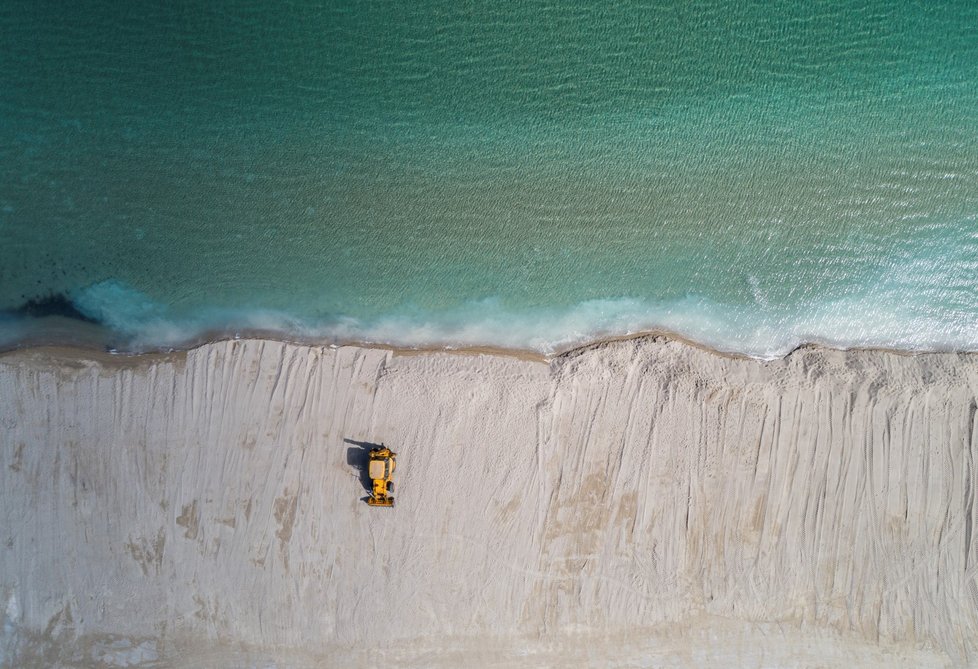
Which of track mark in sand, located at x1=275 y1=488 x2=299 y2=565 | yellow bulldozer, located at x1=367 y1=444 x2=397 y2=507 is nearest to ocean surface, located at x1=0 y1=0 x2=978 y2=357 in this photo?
yellow bulldozer, located at x1=367 y1=444 x2=397 y2=507

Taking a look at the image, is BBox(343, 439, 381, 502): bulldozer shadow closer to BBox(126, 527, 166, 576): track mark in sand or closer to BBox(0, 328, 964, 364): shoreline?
BBox(0, 328, 964, 364): shoreline

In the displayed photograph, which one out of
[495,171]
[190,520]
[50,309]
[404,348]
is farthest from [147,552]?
[495,171]

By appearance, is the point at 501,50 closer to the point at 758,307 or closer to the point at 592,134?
the point at 592,134

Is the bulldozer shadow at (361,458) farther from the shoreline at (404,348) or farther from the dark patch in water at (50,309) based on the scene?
the dark patch in water at (50,309)

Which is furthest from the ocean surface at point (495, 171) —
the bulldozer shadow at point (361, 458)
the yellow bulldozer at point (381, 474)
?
the yellow bulldozer at point (381, 474)

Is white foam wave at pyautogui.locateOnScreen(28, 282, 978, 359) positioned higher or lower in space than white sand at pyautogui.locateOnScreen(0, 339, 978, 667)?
higher

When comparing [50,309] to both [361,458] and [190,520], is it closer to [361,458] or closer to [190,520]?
[190,520]

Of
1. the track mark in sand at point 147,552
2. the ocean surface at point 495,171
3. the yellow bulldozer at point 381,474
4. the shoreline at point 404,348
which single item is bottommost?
the track mark in sand at point 147,552
